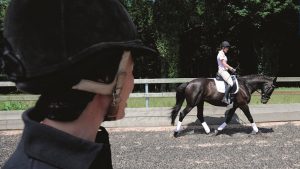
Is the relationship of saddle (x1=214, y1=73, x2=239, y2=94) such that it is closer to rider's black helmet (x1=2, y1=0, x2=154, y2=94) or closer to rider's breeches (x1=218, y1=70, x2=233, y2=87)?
rider's breeches (x1=218, y1=70, x2=233, y2=87)

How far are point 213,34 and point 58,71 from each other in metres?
34.1

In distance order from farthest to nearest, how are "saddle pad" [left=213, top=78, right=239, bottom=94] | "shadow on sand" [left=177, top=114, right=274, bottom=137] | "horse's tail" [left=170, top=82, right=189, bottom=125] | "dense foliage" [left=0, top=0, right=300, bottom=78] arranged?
"dense foliage" [left=0, top=0, right=300, bottom=78], "shadow on sand" [left=177, top=114, right=274, bottom=137], "saddle pad" [left=213, top=78, right=239, bottom=94], "horse's tail" [left=170, top=82, right=189, bottom=125]

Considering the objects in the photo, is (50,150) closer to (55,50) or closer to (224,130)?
(55,50)

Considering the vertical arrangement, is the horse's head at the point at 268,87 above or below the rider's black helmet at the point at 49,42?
below

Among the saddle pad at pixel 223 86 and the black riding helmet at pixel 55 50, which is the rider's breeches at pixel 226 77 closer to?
the saddle pad at pixel 223 86

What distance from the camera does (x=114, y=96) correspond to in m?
1.41

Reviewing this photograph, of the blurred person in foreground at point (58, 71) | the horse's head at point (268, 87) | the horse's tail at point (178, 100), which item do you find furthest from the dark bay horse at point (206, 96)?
the blurred person in foreground at point (58, 71)

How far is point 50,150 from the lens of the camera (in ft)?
3.89

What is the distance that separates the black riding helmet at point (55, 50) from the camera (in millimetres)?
1211

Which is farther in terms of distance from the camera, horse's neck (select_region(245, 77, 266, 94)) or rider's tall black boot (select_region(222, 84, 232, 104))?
horse's neck (select_region(245, 77, 266, 94))

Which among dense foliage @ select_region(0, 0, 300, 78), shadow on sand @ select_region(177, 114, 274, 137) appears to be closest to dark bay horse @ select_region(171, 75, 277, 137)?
shadow on sand @ select_region(177, 114, 274, 137)

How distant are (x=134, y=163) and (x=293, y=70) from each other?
29.3 meters

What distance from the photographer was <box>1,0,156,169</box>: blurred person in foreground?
120cm

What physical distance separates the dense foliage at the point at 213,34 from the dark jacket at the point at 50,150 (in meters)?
24.6
